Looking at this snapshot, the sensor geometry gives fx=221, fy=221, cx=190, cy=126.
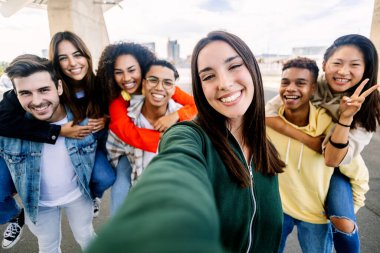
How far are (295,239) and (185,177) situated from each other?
7.52ft

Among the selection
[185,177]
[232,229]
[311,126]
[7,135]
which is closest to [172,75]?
[311,126]

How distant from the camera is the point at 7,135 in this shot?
150cm

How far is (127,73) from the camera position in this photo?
75.4 inches

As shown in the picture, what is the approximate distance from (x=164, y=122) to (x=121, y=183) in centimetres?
67

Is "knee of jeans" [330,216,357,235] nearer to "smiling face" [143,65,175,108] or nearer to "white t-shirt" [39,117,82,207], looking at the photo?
"smiling face" [143,65,175,108]

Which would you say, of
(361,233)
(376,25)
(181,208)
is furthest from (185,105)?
(376,25)

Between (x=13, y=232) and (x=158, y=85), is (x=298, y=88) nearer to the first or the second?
(x=158, y=85)

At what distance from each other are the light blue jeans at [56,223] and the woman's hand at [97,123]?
1.77ft

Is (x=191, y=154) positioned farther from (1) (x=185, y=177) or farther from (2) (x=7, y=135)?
(2) (x=7, y=135)

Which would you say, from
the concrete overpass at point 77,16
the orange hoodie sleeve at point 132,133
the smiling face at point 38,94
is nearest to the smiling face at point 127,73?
the orange hoodie sleeve at point 132,133

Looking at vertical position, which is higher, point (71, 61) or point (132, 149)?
point (71, 61)

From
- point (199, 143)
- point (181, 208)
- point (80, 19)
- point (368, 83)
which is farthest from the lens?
point (80, 19)

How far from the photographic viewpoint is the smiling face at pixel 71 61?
1897 mm

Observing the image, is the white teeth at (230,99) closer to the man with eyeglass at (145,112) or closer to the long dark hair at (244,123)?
the long dark hair at (244,123)
